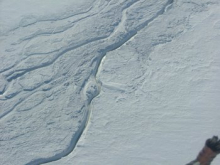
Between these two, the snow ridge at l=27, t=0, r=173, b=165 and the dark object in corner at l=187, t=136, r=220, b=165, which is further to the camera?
the snow ridge at l=27, t=0, r=173, b=165

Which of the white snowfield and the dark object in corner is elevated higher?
the dark object in corner

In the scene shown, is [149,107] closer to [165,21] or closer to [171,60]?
[171,60]

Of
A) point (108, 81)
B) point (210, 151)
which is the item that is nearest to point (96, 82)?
point (108, 81)

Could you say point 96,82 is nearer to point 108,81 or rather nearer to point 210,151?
point 108,81

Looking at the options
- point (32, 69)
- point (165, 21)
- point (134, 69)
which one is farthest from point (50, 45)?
point (165, 21)

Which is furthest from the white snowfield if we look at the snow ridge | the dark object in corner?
the dark object in corner

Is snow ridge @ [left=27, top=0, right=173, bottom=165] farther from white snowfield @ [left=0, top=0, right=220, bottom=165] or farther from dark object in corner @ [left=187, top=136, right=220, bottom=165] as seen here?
dark object in corner @ [left=187, top=136, right=220, bottom=165]

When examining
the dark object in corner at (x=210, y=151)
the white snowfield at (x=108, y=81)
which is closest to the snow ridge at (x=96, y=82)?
the white snowfield at (x=108, y=81)

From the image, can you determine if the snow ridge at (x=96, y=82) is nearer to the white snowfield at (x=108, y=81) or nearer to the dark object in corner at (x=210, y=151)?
the white snowfield at (x=108, y=81)
